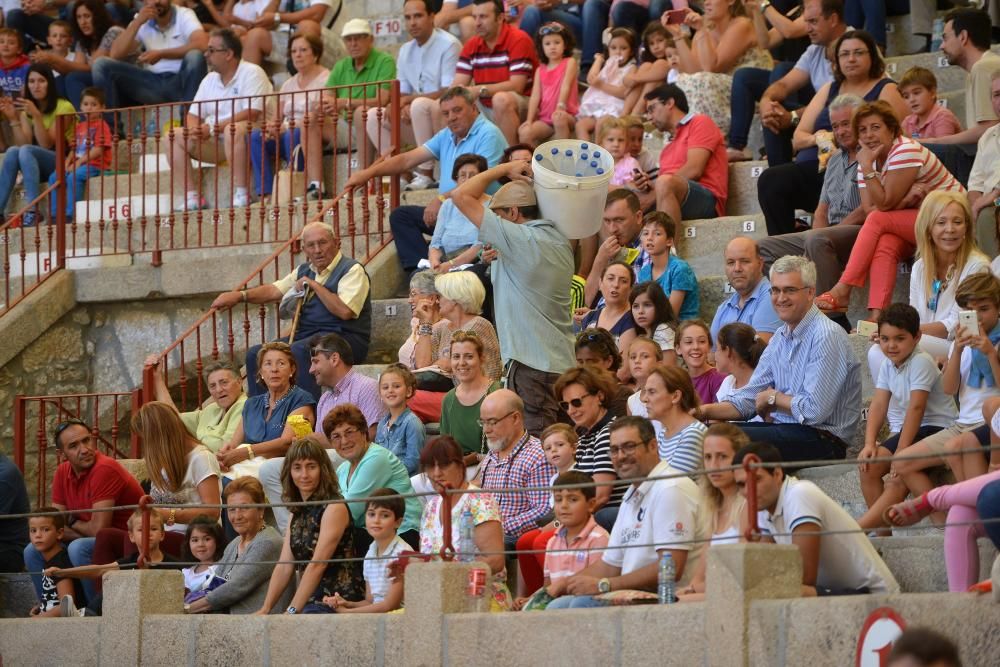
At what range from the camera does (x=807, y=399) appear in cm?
794

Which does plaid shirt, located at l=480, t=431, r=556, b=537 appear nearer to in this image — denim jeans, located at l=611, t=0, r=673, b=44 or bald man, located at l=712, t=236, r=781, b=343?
bald man, located at l=712, t=236, r=781, b=343

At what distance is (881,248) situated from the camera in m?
9.48

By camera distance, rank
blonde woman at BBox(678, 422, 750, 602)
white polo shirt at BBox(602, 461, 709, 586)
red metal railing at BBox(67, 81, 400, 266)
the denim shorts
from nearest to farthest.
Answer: blonde woman at BBox(678, 422, 750, 602), white polo shirt at BBox(602, 461, 709, 586), the denim shorts, red metal railing at BBox(67, 81, 400, 266)

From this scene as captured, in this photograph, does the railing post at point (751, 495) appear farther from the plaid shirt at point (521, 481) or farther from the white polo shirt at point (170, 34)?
the white polo shirt at point (170, 34)

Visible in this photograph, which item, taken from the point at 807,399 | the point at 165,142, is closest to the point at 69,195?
the point at 165,142

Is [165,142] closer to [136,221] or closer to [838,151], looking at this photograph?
[136,221]

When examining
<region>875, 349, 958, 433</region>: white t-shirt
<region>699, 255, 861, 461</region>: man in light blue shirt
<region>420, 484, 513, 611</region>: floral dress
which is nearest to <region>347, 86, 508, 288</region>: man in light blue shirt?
<region>699, 255, 861, 461</region>: man in light blue shirt

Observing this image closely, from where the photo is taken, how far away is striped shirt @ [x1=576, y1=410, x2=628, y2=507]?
25.5 ft

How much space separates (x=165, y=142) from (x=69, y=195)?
86 centimetres

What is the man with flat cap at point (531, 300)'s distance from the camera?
8.56m

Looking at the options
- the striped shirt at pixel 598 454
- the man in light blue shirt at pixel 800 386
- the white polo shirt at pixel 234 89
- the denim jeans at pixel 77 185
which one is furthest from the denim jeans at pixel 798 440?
the denim jeans at pixel 77 185

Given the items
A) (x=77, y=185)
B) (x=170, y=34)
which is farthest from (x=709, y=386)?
(x=170, y=34)

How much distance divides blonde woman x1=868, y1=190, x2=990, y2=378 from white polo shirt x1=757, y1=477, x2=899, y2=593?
2248 millimetres

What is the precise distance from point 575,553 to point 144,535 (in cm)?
217
